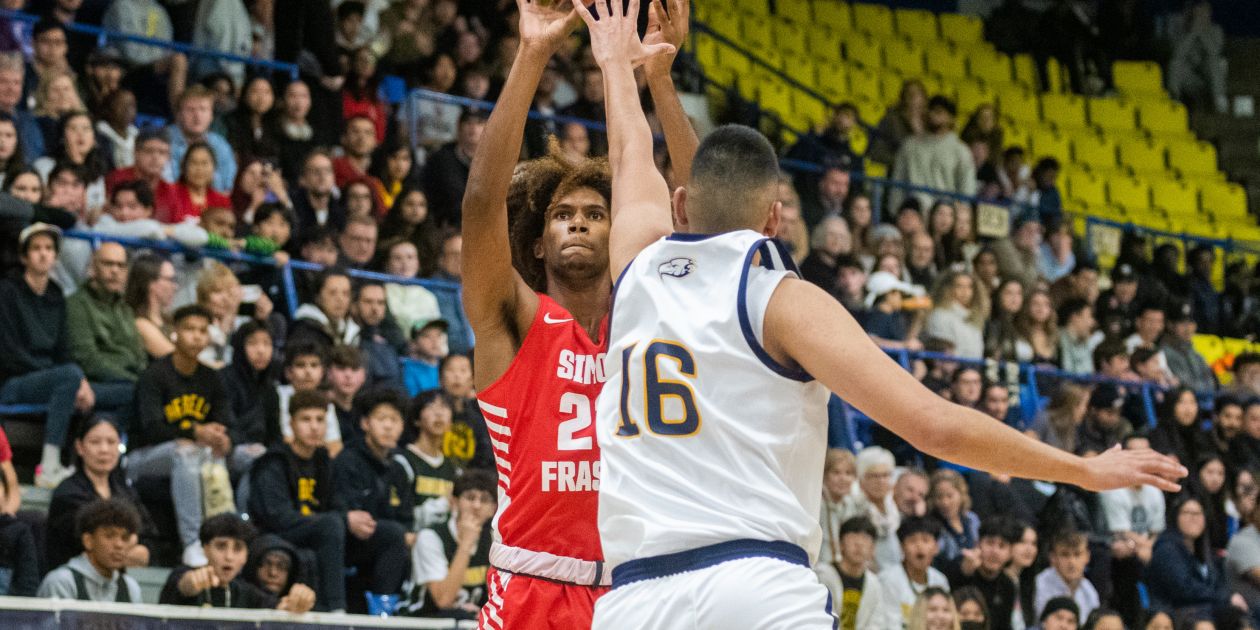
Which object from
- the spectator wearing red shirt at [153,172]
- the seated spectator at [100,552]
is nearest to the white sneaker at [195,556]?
the seated spectator at [100,552]

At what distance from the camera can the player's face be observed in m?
5.21

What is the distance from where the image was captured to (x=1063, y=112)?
20750 mm

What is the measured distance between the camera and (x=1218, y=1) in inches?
933

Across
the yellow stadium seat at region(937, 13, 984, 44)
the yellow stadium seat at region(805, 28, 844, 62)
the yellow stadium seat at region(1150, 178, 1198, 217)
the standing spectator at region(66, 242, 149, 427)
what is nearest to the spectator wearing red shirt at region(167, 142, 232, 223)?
the standing spectator at region(66, 242, 149, 427)

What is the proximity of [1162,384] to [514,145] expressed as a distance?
430 inches

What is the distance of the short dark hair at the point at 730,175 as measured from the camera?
408cm

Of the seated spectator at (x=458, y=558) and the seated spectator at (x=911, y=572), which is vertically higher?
the seated spectator at (x=458, y=558)

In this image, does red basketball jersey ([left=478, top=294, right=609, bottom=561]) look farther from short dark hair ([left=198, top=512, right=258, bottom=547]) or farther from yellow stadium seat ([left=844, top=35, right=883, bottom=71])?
yellow stadium seat ([left=844, top=35, right=883, bottom=71])

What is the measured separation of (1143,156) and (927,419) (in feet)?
58.9

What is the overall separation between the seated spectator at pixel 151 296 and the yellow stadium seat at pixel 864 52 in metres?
11.4

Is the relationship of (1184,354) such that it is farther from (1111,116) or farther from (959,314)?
(1111,116)

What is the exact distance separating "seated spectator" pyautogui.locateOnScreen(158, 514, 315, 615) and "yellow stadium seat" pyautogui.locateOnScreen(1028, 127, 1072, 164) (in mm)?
13368

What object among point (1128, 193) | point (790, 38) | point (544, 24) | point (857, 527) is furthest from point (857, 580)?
point (1128, 193)

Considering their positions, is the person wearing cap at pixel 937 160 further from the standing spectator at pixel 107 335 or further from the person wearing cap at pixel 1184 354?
the standing spectator at pixel 107 335
